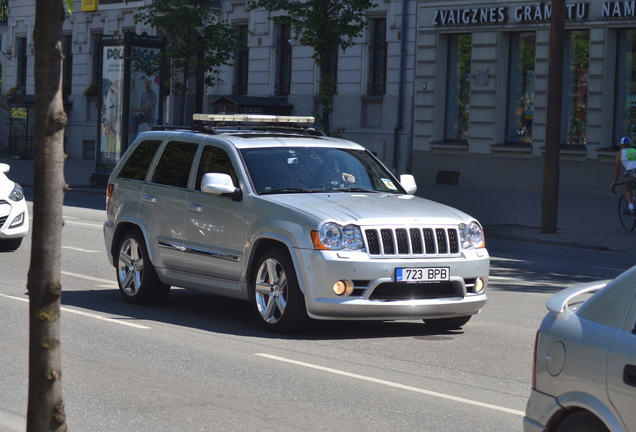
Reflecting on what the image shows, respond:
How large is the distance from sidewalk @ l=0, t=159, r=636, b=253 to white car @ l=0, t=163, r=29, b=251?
880 cm

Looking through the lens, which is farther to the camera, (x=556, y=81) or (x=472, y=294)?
(x=556, y=81)

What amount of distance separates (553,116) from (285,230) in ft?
41.8

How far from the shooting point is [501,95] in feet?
106

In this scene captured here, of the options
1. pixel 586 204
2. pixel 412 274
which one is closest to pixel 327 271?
pixel 412 274

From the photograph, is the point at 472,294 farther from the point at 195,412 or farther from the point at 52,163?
the point at 52,163

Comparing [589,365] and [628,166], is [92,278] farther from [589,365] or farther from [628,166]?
[628,166]

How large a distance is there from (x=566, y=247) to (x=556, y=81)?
3150mm

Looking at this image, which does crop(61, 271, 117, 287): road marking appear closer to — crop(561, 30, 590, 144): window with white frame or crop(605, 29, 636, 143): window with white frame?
crop(605, 29, 636, 143): window with white frame

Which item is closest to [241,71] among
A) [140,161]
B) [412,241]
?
[140,161]

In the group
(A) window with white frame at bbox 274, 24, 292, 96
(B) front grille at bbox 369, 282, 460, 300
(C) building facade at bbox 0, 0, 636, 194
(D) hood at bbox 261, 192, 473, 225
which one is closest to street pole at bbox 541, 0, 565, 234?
(C) building facade at bbox 0, 0, 636, 194

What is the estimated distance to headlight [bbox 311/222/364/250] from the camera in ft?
30.3

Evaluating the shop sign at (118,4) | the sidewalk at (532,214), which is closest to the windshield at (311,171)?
the sidewalk at (532,214)

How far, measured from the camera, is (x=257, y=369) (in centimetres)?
815

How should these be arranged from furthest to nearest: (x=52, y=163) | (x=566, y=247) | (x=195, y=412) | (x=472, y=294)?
1. (x=566, y=247)
2. (x=472, y=294)
3. (x=195, y=412)
4. (x=52, y=163)
